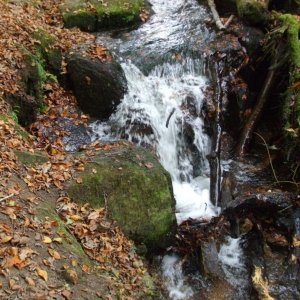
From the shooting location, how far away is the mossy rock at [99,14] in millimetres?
10977

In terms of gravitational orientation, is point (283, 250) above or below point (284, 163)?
below

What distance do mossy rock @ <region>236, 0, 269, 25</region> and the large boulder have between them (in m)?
4.24

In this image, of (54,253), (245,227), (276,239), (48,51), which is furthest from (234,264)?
(48,51)

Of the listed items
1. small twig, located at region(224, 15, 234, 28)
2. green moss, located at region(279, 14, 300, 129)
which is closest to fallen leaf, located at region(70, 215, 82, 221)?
green moss, located at region(279, 14, 300, 129)

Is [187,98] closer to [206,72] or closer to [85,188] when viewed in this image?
[206,72]

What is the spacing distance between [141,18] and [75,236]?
864 cm

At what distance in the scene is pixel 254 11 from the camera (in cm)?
1066

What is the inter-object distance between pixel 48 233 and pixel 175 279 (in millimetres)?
2643

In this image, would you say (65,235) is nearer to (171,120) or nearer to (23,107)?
(23,107)

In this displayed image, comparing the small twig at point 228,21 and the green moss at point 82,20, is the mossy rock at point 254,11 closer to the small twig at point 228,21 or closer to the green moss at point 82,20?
the small twig at point 228,21

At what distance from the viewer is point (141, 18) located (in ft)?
40.0

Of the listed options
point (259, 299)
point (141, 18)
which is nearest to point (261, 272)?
point (259, 299)

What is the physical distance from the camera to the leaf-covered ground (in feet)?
13.6

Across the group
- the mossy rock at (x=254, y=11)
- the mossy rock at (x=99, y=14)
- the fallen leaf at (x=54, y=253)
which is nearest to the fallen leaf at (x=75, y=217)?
the fallen leaf at (x=54, y=253)
